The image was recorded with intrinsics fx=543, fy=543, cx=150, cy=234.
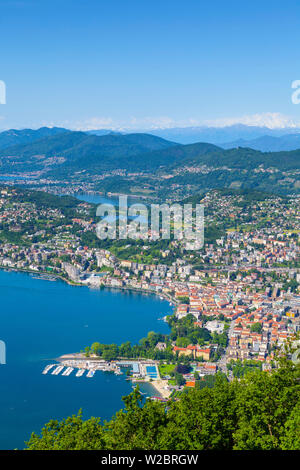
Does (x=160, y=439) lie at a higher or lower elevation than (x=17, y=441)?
higher

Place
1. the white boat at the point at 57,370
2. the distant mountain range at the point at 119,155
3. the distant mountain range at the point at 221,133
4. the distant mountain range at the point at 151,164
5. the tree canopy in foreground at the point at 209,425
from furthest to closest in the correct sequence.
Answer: the distant mountain range at the point at 221,133 → the distant mountain range at the point at 119,155 → the distant mountain range at the point at 151,164 → the white boat at the point at 57,370 → the tree canopy in foreground at the point at 209,425

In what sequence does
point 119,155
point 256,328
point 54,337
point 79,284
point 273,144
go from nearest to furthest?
point 54,337 < point 256,328 < point 79,284 < point 119,155 < point 273,144

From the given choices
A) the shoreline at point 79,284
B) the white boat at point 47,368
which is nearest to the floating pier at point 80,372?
the white boat at point 47,368

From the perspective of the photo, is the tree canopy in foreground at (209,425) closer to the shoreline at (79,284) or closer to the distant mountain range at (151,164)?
the shoreline at (79,284)

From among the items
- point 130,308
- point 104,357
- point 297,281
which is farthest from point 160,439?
point 297,281

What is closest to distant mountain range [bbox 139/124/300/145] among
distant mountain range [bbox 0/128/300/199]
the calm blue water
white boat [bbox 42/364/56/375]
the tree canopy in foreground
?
distant mountain range [bbox 0/128/300/199]

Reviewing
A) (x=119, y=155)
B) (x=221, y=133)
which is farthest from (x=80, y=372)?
(x=221, y=133)

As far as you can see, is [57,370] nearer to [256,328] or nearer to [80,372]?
[80,372]

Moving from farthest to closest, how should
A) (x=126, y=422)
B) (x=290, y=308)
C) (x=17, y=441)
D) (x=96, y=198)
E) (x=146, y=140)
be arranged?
(x=146, y=140), (x=96, y=198), (x=290, y=308), (x=17, y=441), (x=126, y=422)

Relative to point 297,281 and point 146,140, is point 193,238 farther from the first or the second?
Answer: point 146,140
